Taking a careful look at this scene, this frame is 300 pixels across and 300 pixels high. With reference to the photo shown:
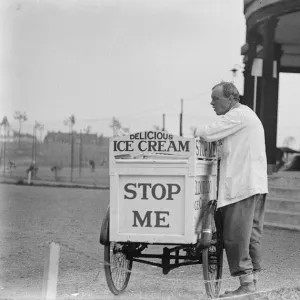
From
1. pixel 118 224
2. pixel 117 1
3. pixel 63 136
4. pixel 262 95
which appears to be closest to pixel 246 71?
pixel 262 95

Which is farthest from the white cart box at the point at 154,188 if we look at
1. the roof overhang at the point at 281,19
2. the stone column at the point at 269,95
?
the stone column at the point at 269,95

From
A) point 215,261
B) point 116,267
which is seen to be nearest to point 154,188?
point 116,267

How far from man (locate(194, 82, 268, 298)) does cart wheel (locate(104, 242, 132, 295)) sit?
2.90ft

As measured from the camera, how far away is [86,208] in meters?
14.4

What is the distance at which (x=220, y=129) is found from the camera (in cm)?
522

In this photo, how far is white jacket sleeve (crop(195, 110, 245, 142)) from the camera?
5.22m

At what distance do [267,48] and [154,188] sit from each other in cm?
1083

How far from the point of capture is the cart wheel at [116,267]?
17.3 feet

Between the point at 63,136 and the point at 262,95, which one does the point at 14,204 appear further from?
the point at 63,136

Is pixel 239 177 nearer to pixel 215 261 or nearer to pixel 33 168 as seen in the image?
pixel 215 261

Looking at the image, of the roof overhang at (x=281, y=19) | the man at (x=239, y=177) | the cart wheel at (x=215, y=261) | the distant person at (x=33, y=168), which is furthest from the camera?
the distant person at (x=33, y=168)

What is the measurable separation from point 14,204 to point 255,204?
34.2ft

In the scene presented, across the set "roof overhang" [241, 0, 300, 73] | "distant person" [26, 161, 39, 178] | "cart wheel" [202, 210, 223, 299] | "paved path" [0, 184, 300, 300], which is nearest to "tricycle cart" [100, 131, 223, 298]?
"cart wheel" [202, 210, 223, 299]

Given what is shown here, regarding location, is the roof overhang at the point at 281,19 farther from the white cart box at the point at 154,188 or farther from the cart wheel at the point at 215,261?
the white cart box at the point at 154,188
